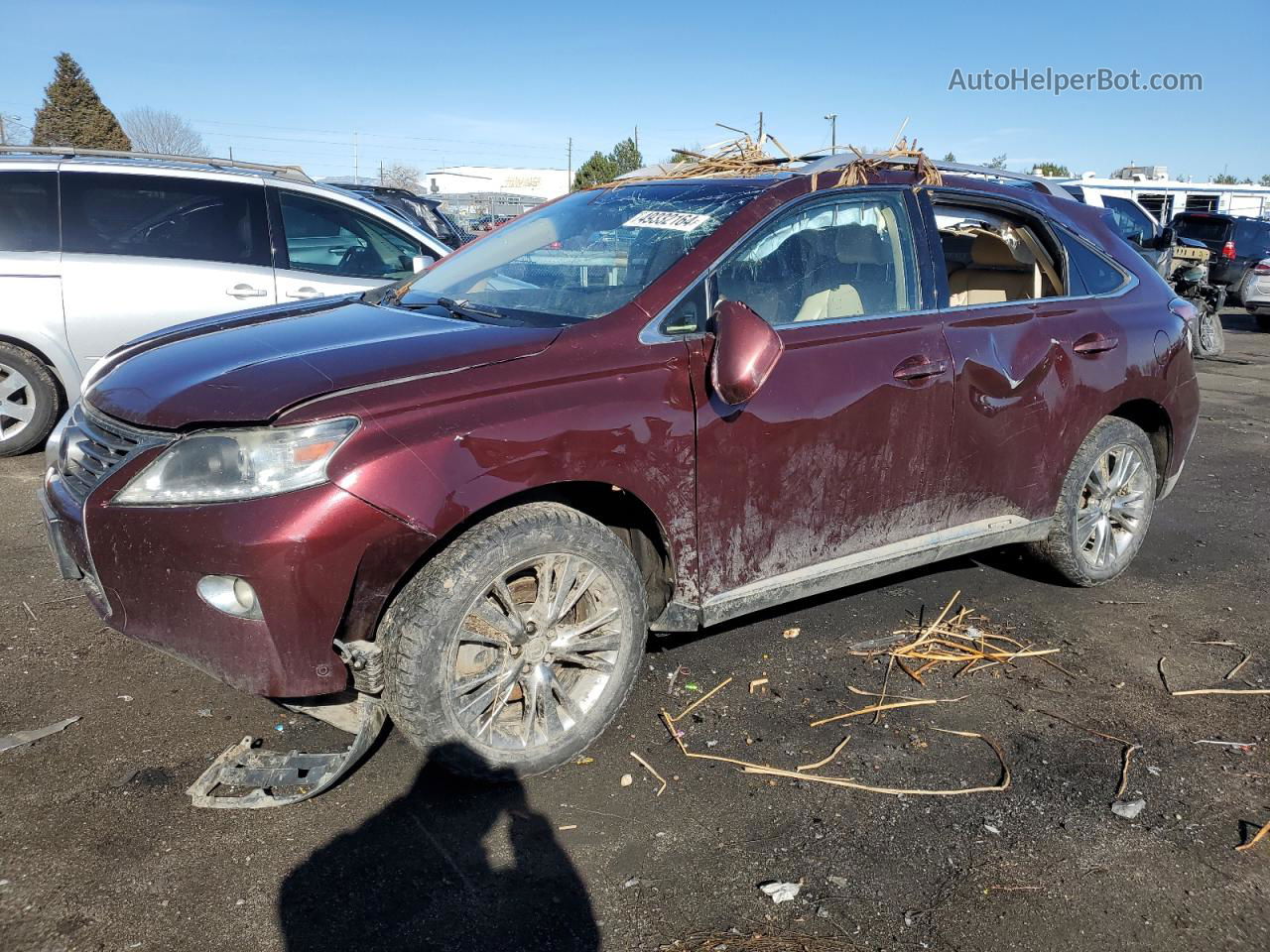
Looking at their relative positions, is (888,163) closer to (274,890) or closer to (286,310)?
(286,310)

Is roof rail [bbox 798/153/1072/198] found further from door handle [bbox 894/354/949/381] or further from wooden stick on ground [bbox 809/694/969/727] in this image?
wooden stick on ground [bbox 809/694/969/727]

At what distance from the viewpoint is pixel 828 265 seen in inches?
141

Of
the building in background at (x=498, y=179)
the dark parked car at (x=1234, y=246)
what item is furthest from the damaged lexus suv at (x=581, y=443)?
the building in background at (x=498, y=179)

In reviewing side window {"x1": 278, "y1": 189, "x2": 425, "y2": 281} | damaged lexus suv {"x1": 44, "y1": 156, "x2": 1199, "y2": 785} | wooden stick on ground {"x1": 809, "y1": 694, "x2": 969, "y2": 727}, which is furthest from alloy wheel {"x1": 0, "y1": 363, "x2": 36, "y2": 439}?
wooden stick on ground {"x1": 809, "y1": 694, "x2": 969, "y2": 727}

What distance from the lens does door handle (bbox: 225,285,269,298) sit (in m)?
6.36

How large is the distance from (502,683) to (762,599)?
94 centimetres

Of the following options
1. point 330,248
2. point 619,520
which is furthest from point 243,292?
point 619,520

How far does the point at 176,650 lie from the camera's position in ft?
8.89

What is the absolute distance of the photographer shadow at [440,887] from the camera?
2.35 m

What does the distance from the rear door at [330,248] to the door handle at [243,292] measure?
14cm

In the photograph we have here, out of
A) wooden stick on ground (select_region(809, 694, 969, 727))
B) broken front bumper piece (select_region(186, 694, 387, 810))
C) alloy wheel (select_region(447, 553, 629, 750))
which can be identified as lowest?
wooden stick on ground (select_region(809, 694, 969, 727))

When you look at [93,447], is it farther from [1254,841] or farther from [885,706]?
[1254,841]

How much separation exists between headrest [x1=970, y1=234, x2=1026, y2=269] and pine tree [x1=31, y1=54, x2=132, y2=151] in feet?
145

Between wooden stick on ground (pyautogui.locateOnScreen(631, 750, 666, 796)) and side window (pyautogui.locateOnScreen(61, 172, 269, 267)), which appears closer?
wooden stick on ground (pyautogui.locateOnScreen(631, 750, 666, 796))
